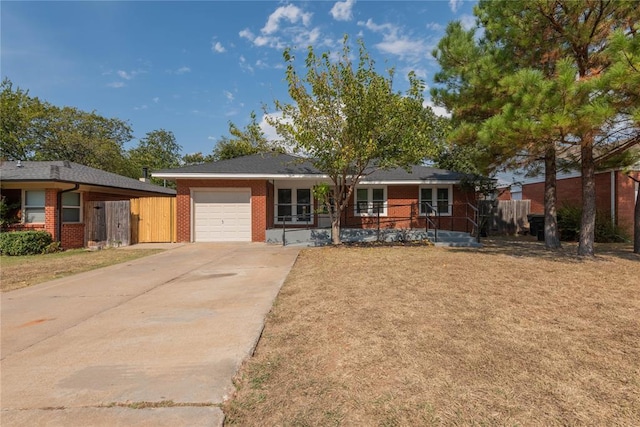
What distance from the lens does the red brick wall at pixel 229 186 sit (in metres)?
13.8

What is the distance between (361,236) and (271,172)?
4.62 metres

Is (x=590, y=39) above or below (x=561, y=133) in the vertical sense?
above

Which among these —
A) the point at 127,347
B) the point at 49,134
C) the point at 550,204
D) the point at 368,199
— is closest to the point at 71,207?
the point at 368,199

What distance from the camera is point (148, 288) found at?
20.0 feet

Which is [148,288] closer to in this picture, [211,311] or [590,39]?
[211,311]

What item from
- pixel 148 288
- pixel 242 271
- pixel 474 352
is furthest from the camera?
pixel 242 271

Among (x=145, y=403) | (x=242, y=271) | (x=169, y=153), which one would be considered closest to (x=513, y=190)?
(x=242, y=271)

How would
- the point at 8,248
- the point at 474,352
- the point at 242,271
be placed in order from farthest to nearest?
the point at 8,248, the point at 242,271, the point at 474,352

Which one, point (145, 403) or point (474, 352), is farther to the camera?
point (474, 352)

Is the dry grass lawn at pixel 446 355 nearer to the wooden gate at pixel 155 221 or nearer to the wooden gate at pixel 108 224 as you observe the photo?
the wooden gate at pixel 155 221

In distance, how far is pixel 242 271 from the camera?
752cm

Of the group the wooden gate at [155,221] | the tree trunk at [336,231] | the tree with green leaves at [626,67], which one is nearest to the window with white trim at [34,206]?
the wooden gate at [155,221]

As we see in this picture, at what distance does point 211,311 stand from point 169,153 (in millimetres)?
55929

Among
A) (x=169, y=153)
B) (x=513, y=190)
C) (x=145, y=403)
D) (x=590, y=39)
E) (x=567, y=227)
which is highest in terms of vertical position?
(x=169, y=153)
